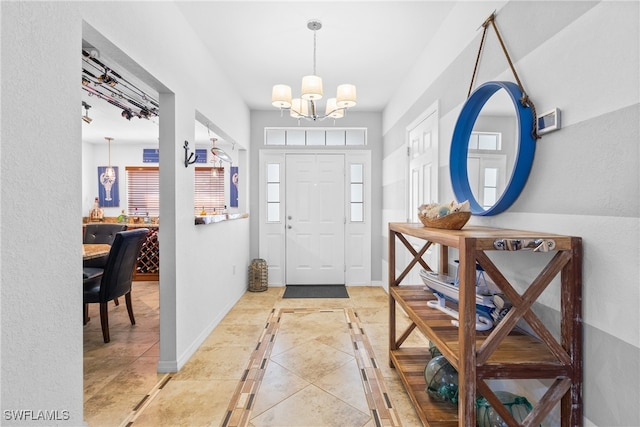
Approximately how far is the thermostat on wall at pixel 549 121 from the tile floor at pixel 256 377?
159 cm

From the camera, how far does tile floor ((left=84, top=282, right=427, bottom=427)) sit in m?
1.77

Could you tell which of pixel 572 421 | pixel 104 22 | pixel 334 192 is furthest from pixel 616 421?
pixel 334 192

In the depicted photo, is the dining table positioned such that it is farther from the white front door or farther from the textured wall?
the white front door

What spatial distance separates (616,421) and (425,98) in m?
2.51

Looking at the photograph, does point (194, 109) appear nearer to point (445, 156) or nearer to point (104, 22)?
point (104, 22)

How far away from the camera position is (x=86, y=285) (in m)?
2.83

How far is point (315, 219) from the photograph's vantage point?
15.5 ft

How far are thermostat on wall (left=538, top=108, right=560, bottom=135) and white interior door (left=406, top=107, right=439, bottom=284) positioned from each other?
118 cm

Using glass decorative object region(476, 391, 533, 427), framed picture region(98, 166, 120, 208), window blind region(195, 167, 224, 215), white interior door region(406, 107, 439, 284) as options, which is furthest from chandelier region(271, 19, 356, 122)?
framed picture region(98, 166, 120, 208)

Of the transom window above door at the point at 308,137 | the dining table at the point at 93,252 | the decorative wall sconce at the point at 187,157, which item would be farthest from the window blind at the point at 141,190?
the decorative wall sconce at the point at 187,157

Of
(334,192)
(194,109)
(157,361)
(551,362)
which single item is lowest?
(157,361)

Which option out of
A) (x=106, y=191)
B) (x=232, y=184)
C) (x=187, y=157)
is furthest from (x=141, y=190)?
(x=187, y=157)

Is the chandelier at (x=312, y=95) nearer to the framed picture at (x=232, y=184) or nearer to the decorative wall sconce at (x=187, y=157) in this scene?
the decorative wall sconce at (x=187, y=157)

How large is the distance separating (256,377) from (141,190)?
17.2ft
